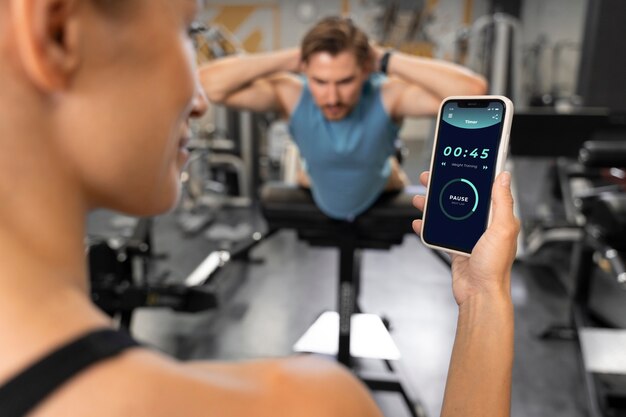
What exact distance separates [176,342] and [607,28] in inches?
132

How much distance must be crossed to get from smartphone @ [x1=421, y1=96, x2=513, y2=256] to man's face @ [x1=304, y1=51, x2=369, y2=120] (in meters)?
0.82

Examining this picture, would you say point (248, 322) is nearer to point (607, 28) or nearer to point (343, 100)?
point (343, 100)

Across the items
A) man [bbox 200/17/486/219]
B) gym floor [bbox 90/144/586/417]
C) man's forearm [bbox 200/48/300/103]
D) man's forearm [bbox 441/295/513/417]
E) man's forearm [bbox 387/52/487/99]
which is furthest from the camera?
gym floor [bbox 90/144/586/417]

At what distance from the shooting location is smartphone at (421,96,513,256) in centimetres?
53

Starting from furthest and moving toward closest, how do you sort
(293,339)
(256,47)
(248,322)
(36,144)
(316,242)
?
(256,47) < (248,322) < (293,339) < (316,242) < (36,144)

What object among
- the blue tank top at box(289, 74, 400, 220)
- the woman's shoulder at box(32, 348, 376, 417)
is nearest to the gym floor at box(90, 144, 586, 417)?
the blue tank top at box(289, 74, 400, 220)

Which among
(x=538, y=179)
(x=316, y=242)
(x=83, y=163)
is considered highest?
(x=83, y=163)

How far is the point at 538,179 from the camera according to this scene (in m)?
3.96

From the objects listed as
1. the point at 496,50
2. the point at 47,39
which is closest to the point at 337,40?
the point at 47,39

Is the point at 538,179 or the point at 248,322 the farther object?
the point at 538,179

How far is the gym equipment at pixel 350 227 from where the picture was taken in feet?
5.14

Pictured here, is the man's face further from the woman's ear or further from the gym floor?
the woman's ear

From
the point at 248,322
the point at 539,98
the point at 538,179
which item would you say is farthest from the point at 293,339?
the point at 539,98

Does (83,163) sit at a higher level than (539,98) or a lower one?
higher
